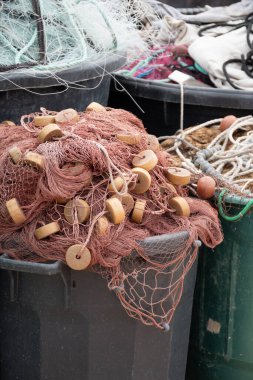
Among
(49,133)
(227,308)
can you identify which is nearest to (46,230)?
(49,133)

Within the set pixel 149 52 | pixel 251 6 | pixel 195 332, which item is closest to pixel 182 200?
pixel 195 332

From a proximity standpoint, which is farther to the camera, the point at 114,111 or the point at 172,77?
the point at 172,77

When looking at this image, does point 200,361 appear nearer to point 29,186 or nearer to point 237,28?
point 29,186

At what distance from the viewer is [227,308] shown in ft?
8.89

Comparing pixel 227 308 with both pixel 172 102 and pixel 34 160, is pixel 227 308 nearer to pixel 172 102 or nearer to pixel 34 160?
pixel 34 160

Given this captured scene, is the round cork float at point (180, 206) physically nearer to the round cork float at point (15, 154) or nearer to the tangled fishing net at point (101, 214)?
the tangled fishing net at point (101, 214)

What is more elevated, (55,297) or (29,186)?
(29,186)

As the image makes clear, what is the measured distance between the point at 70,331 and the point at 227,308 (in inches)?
28.9

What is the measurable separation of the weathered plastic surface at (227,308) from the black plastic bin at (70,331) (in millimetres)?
417

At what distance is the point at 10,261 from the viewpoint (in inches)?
82.0

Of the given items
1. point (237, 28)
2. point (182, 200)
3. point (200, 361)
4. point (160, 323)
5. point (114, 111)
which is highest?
point (237, 28)

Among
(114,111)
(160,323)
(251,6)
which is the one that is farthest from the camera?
(251,6)

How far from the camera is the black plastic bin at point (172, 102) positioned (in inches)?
135

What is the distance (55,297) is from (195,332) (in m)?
0.84
